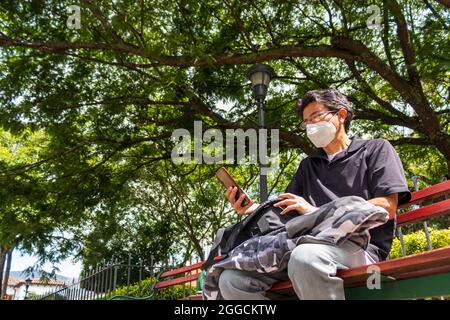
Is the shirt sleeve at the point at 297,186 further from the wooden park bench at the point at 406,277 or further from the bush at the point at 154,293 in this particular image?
the bush at the point at 154,293

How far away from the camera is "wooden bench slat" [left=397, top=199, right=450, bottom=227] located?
2.40 meters

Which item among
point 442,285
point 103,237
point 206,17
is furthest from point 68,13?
point 103,237

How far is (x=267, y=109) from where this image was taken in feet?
28.9

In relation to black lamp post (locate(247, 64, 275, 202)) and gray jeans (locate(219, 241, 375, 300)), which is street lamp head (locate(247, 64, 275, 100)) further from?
gray jeans (locate(219, 241, 375, 300))

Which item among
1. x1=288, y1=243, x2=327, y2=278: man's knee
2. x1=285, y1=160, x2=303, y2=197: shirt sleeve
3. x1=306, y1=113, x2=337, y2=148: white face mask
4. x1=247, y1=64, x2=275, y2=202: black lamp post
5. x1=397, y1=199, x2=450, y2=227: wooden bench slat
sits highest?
x1=247, y1=64, x2=275, y2=202: black lamp post

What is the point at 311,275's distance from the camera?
2.01 meters

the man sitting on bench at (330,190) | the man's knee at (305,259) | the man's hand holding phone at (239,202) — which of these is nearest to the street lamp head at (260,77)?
the man sitting on bench at (330,190)

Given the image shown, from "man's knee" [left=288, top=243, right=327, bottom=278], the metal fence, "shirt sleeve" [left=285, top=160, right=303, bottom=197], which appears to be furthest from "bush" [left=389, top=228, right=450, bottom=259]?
"man's knee" [left=288, top=243, right=327, bottom=278]

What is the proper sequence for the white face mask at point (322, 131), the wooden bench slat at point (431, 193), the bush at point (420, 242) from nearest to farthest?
the wooden bench slat at point (431, 193) → the white face mask at point (322, 131) → the bush at point (420, 242)

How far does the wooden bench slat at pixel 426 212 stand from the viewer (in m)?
2.40

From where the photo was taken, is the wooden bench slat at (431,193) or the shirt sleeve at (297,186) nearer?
the wooden bench slat at (431,193)

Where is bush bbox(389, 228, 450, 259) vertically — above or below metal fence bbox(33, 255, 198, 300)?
above

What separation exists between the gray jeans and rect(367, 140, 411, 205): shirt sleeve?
1.23 ft

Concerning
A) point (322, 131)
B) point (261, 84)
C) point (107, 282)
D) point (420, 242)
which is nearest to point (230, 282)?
point (322, 131)
